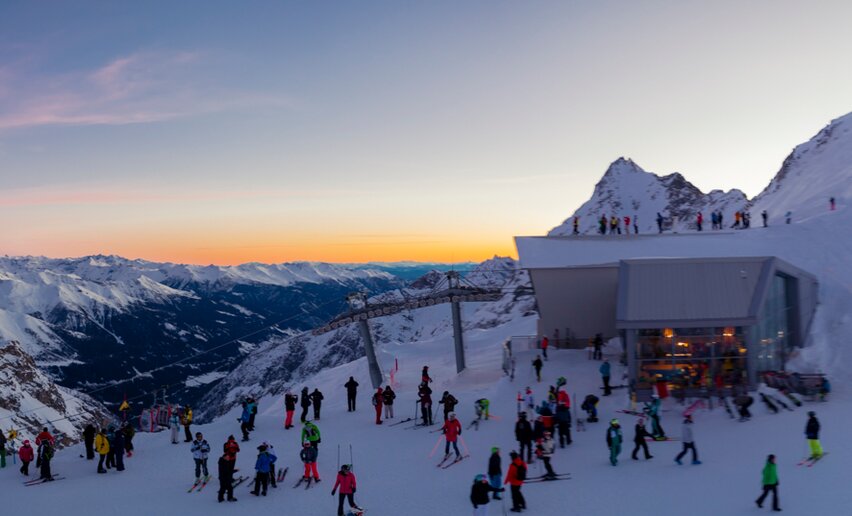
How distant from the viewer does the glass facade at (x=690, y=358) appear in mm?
27297

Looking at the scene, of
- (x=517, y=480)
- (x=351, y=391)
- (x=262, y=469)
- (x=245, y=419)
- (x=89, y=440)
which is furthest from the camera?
(x=351, y=391)

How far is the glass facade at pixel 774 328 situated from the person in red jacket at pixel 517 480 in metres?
15.7

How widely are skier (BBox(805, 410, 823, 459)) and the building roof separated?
863cm

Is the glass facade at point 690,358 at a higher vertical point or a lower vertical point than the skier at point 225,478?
higher

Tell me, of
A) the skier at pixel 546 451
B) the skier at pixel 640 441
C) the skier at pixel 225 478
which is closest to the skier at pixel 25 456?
the skier at pixel 225 478

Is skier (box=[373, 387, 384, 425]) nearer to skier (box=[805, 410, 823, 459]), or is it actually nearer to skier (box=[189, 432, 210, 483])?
skier (box=[189, 432, 210, 483])

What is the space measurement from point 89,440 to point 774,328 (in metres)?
27.2

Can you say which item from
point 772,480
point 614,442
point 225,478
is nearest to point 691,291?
point 614,442

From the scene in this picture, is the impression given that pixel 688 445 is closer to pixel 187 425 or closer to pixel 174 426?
pixel 187 425

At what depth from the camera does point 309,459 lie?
66.1 feet

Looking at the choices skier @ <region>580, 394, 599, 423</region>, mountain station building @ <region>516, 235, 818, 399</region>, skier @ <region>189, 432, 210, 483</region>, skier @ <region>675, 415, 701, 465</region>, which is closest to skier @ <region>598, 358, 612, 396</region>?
mountain station building @ <region>516, 235, 818, 399</region>

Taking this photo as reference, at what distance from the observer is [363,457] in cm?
2312

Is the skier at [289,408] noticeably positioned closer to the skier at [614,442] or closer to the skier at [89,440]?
the skier at [89,440]

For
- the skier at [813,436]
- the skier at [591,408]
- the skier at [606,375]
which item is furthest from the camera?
the skier at [606,375]
